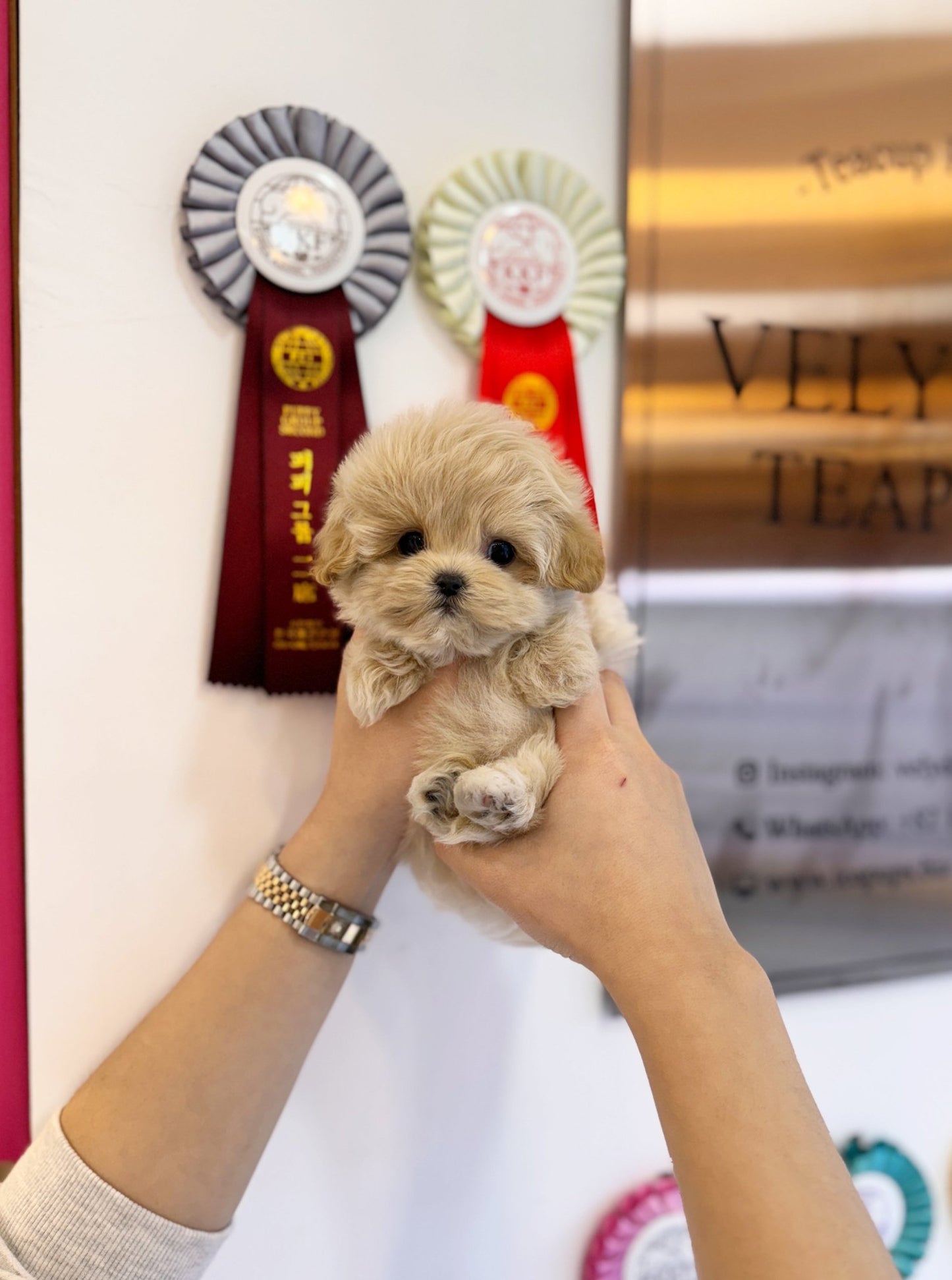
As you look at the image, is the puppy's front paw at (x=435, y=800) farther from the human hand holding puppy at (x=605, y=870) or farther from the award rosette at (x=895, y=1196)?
the award rosette at (x=895, y=1196)

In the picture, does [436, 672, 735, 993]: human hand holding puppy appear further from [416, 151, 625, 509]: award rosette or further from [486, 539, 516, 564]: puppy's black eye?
[416, 151, 625, 509]: award rosette

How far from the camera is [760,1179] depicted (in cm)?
61

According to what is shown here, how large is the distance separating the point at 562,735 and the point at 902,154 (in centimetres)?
112

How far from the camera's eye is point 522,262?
1.05 metres

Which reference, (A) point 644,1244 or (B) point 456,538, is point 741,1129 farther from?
(A) point 644,1244

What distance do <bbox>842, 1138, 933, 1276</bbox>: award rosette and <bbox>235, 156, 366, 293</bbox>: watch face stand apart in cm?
156

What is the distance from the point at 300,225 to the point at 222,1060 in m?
1.01

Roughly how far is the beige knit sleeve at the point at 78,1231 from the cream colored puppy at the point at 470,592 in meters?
0.55

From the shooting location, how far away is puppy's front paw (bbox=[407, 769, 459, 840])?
0.72 meters

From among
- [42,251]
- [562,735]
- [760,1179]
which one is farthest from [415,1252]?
[42,251]

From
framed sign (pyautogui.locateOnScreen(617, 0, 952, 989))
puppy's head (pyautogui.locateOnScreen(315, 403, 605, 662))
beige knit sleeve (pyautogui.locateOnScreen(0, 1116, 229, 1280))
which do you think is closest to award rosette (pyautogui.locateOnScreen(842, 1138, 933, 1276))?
framed sign (pyautogui.locateOnScreen(617, 0, 952, 989))

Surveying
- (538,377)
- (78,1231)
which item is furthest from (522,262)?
(78,1231)

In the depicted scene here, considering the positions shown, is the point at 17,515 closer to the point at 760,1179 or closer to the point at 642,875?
the point at 642,875

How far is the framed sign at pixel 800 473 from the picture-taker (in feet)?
3.69
